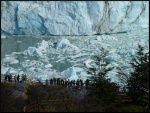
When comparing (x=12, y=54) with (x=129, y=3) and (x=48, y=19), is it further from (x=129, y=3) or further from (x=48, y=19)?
(x=129, y=3)

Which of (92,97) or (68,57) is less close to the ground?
(68,57)

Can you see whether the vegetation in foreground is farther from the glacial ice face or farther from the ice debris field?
the glacial ice face

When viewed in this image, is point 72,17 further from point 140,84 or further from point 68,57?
point 140,84

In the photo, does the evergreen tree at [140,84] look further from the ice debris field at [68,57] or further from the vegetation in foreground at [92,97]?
the ice debris field at [68,57]

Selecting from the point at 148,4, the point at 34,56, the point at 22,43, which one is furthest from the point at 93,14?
the point at 34,56

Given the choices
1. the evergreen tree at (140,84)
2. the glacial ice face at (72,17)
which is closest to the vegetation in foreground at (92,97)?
the evergreen tree at (140,84)

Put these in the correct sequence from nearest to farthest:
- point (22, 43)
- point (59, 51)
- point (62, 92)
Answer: point (62, 92), point (59, 51), point (22, 43)

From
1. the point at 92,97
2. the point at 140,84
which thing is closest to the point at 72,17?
the point at 140,84

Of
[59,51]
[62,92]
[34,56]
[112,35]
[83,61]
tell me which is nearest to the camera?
[62,92]

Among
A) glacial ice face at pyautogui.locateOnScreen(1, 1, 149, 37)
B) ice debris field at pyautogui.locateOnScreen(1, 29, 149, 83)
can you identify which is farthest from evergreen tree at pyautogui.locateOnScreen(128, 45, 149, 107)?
glacial ice face at pyautogui.locateOnScreen(1, 1, 149, 37)
